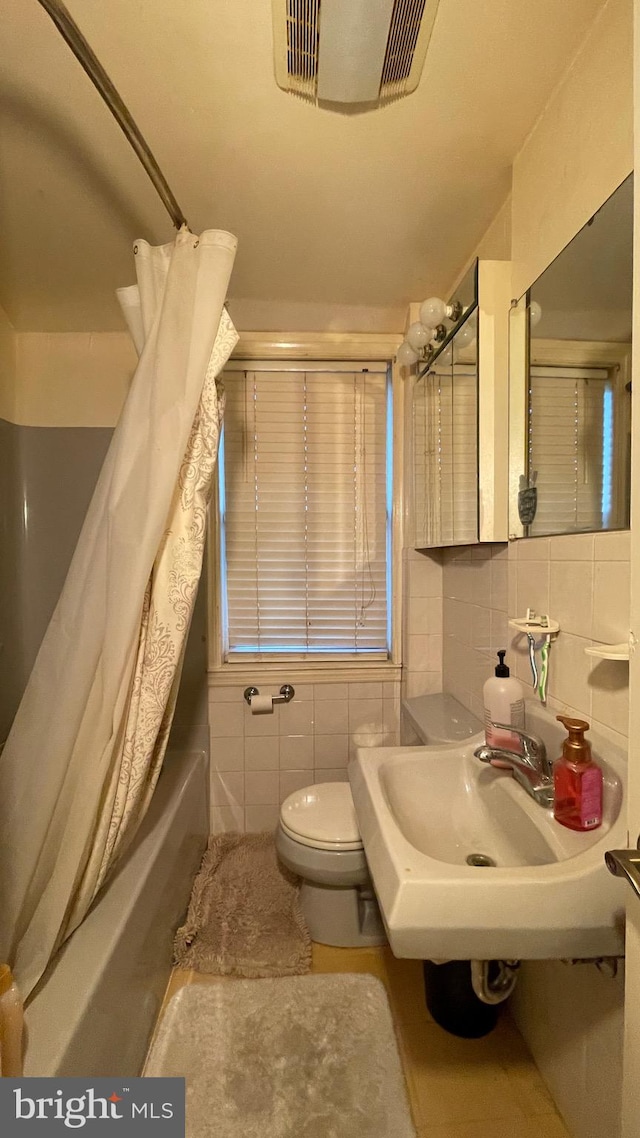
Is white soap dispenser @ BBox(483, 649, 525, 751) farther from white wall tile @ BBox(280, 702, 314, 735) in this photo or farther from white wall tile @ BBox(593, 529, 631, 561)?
white wall tile @ BBox(280, 702, 314, 735)

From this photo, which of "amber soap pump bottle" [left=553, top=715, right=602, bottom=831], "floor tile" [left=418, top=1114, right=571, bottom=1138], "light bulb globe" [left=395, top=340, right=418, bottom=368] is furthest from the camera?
"light bulb globe" [left=395, top=340, right=418, bottom=368]

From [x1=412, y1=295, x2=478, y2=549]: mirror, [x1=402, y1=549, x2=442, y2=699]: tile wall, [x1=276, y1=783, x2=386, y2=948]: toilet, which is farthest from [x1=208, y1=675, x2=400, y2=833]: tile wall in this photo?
[x1=412, y1=295, x2=478, y2=549]: mirror

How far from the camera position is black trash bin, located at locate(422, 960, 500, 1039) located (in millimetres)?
1273

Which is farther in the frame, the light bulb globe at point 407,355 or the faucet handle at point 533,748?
the light bulb globe at point 407,355

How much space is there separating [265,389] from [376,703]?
4.48 ft

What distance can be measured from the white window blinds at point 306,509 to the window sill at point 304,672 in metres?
0.06

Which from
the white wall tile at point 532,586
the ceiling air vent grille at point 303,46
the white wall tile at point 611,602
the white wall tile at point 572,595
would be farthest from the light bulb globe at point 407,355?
the white wall tile at point 611,602

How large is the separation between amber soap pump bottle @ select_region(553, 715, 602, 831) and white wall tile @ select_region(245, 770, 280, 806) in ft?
4.62

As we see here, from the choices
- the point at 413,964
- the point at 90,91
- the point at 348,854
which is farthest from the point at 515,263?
the point at 413,964

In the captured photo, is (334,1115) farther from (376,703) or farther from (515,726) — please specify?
(376,703)

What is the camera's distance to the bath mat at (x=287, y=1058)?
1.11 m

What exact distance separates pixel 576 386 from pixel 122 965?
155cm

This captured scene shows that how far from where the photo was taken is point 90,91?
3.49ft

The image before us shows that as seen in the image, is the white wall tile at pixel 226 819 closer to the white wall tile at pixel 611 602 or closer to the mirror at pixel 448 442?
the mirror at pixel 448 442
